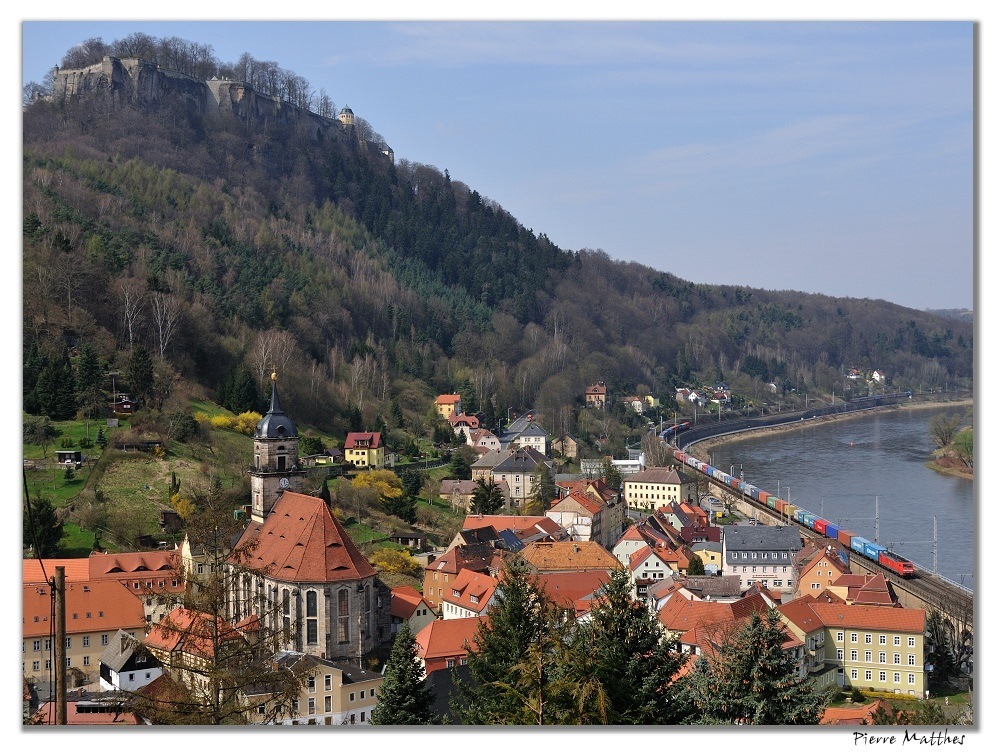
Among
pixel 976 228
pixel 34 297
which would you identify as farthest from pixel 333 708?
pixel 34 297

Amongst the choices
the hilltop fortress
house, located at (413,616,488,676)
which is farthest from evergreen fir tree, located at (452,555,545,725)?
the hilltop fortress

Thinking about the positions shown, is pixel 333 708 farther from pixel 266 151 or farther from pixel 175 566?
pixel 266 151

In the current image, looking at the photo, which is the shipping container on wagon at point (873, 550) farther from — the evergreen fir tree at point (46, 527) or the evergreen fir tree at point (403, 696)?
the evergreen fir tree at point (46, 527)

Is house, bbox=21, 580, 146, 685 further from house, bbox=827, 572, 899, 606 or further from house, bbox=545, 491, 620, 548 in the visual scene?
house, bbox=545, 491, 620, 548

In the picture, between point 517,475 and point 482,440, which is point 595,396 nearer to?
point 482,440

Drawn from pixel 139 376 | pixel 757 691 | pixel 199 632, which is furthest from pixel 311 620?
pixel 139 376

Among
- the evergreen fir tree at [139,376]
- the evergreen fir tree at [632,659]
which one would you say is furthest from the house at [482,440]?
the evergreen fir tree at [632,659]
